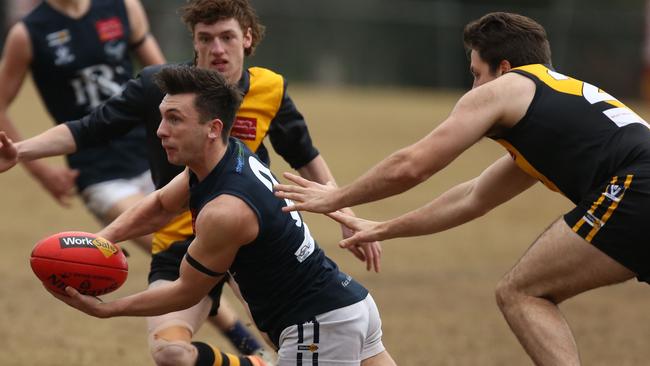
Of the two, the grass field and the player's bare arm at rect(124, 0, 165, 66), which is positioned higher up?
the player's bare arm at rect(124, 0, 165, 66)

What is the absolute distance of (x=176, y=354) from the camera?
5629 millimetres

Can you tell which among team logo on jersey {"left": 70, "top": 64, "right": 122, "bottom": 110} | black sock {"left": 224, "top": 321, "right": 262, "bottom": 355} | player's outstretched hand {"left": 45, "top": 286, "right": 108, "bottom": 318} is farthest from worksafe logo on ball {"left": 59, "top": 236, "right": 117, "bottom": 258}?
team logo on jersey {"left": 70, "top": 64, "right": 122, "bottom": 110}

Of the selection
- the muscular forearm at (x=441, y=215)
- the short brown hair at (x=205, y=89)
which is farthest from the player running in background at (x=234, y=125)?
the short brown hair at (x=205, y=89)

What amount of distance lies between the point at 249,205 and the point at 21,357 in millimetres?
3218

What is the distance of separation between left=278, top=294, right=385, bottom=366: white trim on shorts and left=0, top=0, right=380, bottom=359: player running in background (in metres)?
0.81

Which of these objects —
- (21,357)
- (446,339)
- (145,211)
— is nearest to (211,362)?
(145,211)

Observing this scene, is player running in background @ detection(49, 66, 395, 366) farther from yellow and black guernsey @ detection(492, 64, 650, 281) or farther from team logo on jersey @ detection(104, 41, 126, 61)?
team logo on jersey @ detection(104, 41, 126, 61)

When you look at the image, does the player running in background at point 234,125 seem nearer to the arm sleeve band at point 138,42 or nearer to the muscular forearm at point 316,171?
the muscular forearm at point 316,171

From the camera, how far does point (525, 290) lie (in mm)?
5461

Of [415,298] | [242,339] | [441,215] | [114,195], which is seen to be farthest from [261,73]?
[415,298]

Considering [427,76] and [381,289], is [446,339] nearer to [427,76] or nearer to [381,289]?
[381,289]

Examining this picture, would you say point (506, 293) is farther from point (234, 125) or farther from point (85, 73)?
point (85, 73)

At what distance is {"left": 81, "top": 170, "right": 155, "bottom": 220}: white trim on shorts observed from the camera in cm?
798

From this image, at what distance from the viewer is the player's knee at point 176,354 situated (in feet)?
18.4
